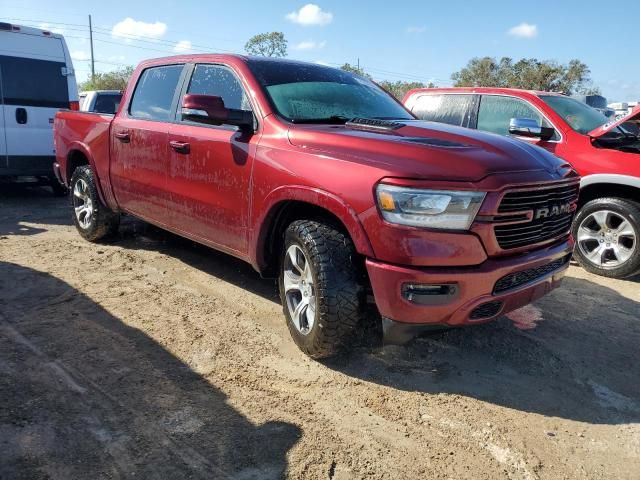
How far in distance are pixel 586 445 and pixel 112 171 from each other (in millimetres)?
4577

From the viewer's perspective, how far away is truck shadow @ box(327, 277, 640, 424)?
121 inches

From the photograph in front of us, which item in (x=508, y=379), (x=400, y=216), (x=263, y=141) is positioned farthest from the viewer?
(x=263, y=141)

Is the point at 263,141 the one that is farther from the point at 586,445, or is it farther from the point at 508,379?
the point at 586,445

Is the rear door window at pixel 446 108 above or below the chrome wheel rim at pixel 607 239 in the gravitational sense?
above

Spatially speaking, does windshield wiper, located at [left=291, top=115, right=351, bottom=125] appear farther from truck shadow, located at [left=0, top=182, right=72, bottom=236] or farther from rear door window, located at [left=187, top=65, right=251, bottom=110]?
truck shadow, located at [left=0, top=182, right=72, bottom=236]

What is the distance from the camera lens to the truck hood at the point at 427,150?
2844mm

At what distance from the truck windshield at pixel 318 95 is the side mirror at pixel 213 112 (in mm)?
237

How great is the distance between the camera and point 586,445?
8.77 ft

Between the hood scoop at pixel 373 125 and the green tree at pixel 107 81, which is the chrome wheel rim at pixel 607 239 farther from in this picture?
the green tree at pixel 107 81

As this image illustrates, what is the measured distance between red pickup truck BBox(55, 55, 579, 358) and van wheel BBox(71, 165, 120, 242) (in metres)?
1.24

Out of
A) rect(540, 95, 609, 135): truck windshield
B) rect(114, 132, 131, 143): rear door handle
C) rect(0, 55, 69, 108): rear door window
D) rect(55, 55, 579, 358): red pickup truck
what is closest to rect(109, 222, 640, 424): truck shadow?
rect(55, 55, 579, 358): red pickup truck

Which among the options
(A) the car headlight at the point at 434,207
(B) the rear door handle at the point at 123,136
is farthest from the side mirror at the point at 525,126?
(B) the rear door handle at the point at 123,136

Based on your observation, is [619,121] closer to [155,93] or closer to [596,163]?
[596,163]

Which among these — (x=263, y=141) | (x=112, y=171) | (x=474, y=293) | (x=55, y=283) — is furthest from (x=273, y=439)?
(x=112, y=171)
